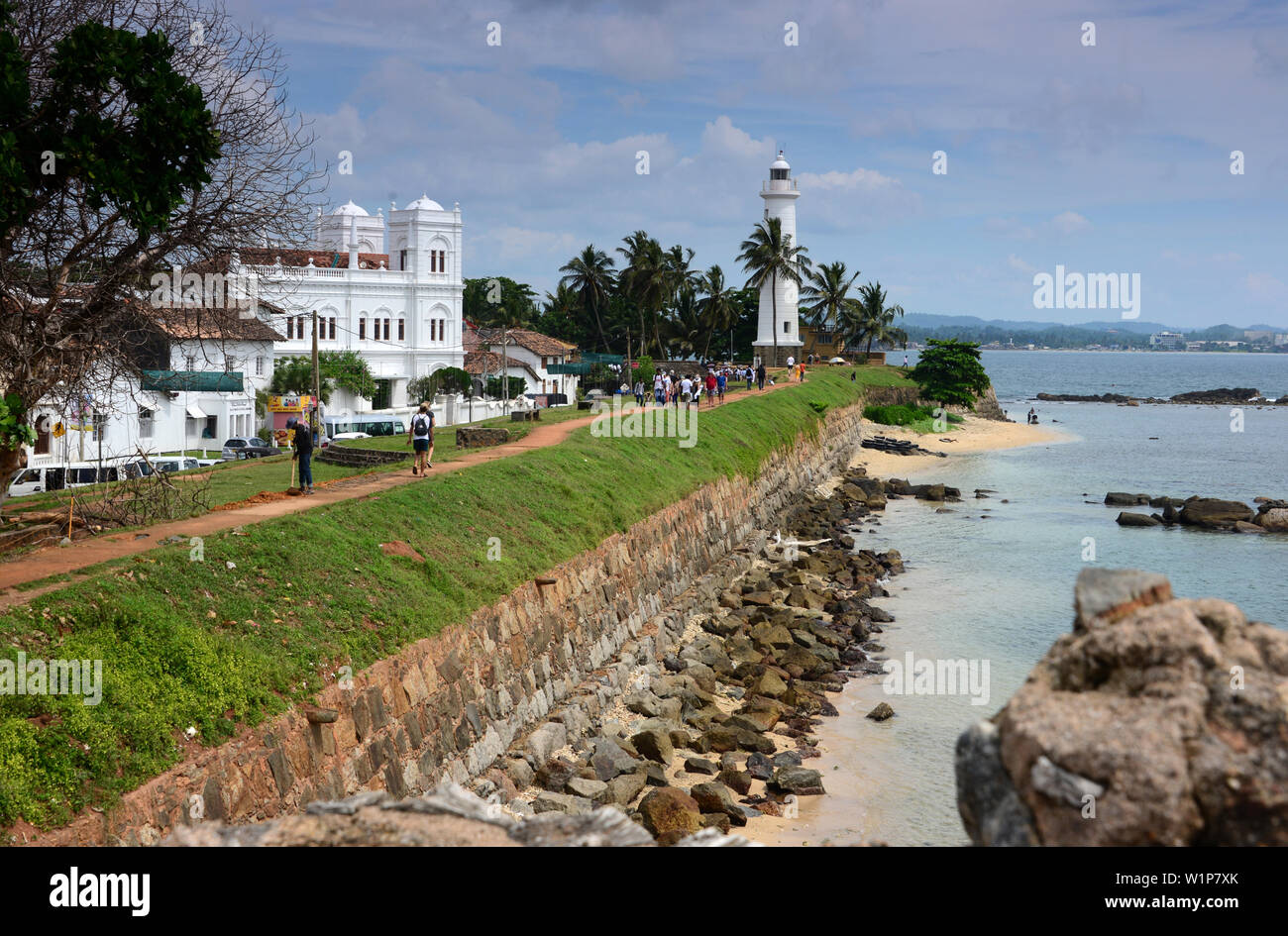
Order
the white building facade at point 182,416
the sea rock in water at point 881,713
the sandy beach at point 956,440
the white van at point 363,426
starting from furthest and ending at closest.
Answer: the sandy beach at point 956,440 < the white van at point 363,426 < the white building facade at point 182,416 < the sea rock in water at point 881,713

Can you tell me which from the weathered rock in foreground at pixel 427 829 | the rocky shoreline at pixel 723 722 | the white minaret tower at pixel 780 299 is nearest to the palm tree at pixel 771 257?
the white minaret tower at pixel 780 299

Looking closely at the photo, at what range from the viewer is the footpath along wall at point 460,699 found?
10.8 metres

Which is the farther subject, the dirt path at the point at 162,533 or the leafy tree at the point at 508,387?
the leafy tree at the point at 508,387

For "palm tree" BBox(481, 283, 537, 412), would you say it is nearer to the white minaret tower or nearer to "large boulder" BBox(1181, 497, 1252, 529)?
the white minaret tower

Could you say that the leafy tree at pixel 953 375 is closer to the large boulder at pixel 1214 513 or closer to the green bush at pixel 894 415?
the green bush at pixel 894 415

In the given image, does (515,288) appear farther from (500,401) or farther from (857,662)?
(857,662)

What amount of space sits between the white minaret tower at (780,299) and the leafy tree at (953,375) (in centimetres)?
1282

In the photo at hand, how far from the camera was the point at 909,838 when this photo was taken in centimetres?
1612

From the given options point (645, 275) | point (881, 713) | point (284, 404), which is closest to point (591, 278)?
point (645, 275)

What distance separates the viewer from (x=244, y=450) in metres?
44.8

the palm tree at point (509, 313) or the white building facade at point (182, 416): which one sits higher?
the palm tree at point (509, 313)
